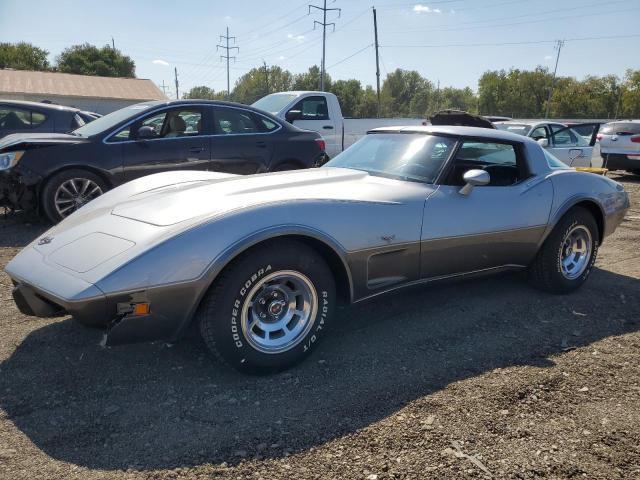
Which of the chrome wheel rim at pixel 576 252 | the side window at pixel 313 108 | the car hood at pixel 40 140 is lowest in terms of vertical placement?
the chrome wheel rim at pixel 576 252

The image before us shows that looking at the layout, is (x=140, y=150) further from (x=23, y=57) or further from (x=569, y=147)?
(x=23, y=57)

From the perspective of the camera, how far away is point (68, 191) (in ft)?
20.5

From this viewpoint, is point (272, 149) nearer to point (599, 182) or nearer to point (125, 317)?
point (599, 182)

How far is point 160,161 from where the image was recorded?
21.8 feet

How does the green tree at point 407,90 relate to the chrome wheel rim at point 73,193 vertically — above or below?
above

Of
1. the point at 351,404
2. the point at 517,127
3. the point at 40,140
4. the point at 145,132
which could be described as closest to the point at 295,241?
the point at 351,404

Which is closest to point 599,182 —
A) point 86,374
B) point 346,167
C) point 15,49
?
point 346,167

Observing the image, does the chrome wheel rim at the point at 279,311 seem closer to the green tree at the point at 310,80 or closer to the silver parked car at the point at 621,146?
the silver parked car at the point at 621,146

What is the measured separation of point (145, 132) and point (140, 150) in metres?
0.23

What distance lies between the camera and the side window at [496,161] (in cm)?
412

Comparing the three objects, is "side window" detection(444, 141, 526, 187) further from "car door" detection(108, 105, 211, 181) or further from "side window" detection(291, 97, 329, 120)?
"side window" detection(291, 97, 329, 120)

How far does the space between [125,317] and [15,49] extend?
82938 millimetres

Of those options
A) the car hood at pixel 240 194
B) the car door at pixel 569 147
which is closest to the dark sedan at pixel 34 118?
the car hood at pixel 240 194

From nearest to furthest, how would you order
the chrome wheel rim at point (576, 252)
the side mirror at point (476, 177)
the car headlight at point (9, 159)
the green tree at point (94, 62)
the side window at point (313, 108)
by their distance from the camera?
1. the side mirror at point (476, 177)
2. the chrome wheel rim at point (576, 252)
3. the car headlight at point (9, 159)
4. the side window at point (313, 108)
5. the green tree at point (94, 62)
